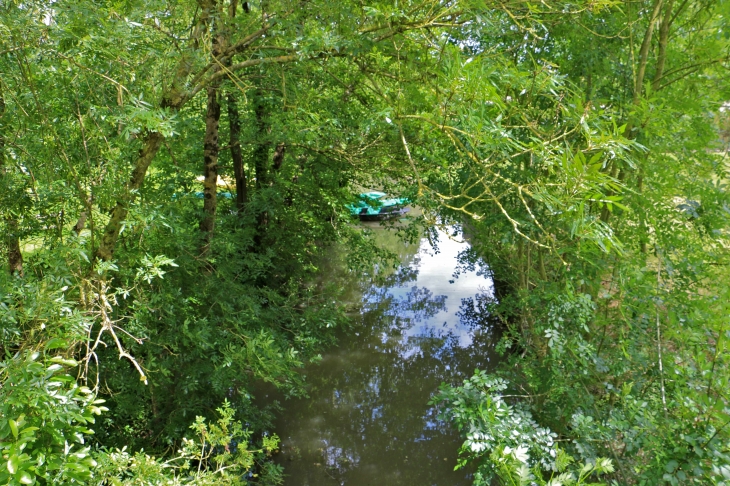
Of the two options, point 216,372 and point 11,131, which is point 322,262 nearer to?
point 216,372

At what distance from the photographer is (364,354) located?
23.7ft

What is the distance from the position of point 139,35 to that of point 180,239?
5.01ft

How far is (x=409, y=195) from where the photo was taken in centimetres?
526

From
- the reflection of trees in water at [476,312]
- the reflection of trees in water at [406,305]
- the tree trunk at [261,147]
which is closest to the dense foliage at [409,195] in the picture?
the tree trunk at [261,147]

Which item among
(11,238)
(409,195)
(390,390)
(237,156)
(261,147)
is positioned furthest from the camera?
(390,390)

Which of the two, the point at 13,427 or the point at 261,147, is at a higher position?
the point at 261,147

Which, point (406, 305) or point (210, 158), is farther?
point (406, 305)

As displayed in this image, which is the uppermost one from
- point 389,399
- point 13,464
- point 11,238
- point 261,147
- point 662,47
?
point 662,47

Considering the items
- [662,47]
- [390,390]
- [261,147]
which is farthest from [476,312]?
A: [662,47]

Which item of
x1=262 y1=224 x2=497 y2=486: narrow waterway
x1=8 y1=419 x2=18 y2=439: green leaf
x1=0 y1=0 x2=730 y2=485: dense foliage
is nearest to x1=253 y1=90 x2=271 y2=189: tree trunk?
x1=0 y1=0 x2=730 y2=485: dense foliage

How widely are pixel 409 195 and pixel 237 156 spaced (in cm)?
192

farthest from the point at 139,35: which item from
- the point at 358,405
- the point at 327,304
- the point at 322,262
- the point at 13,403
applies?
the point at 322,262

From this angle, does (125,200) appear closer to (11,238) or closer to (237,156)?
(11,238)

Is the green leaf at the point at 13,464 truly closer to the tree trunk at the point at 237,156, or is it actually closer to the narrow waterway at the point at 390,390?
the narrow waterway at the point at 390,390
